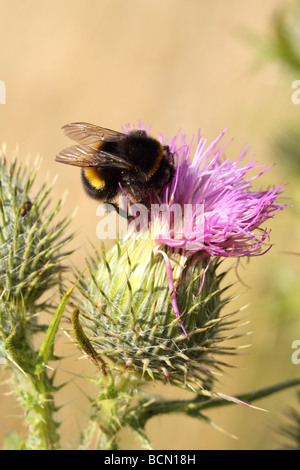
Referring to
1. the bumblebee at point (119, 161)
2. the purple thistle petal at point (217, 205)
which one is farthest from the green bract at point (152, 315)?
the bumblebee at point (119, 161)

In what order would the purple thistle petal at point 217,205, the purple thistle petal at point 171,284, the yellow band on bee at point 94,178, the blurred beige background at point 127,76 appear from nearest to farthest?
1. the purple thistle petal at point 171,284
2. the purple thistle petal at point 217,205
3. the yellow band on bee at point 94,178
4. the blurred beige background at point 127,76

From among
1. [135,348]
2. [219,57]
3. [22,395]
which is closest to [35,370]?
[22,395]

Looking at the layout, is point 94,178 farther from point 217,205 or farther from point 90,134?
point 217,205

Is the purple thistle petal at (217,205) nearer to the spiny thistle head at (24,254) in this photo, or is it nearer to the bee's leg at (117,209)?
the bee's leg at (117,209)

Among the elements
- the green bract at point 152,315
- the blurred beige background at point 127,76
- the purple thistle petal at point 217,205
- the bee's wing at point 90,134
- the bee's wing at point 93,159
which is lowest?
the green bract at point 152,315

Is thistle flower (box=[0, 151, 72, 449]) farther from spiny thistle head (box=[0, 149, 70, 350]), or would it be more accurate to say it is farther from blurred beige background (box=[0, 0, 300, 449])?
blurred beige background (box=[0, 0, 300, 449])
